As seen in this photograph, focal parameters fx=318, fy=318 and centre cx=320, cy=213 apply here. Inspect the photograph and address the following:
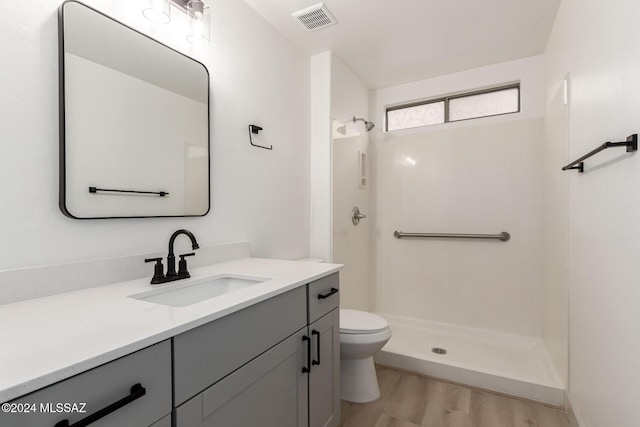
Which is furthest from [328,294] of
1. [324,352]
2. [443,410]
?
[443,410]

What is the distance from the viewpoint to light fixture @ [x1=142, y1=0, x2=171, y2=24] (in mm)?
1289

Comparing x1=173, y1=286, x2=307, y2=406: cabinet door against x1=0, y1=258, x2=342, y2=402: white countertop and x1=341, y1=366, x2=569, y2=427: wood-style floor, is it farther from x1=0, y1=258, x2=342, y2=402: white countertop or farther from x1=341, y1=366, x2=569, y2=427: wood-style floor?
x1=341, y1=366, x2=569, y2=427: wood-style floor

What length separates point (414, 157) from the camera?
3.04 meters

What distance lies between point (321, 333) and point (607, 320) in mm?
1105

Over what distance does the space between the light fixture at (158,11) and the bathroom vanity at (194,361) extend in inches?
42.3

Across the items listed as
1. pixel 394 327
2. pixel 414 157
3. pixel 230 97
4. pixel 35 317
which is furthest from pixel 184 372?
pixel 414 157

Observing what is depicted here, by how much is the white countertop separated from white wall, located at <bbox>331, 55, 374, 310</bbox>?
1.42 m

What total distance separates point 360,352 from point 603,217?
132cm

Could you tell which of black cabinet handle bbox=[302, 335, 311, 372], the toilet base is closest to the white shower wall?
the toilet base

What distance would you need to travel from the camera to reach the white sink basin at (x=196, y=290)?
1.13 metres

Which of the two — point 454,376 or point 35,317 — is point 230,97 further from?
point 454,376

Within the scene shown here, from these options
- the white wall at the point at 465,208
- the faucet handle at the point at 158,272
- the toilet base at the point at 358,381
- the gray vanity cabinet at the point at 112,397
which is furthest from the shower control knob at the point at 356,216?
the gray vanity cabinet at the point at 112,397

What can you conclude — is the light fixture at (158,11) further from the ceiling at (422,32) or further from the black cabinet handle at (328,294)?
the black cabinet handle at (328,294)

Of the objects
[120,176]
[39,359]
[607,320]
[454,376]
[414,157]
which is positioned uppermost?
[414,157]
